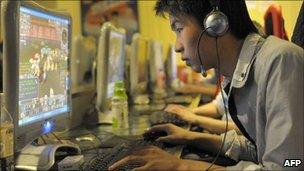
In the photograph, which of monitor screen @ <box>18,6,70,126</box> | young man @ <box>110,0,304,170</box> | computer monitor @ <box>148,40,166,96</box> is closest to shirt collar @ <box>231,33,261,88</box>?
young man @ <box>110,0,304,170</box>

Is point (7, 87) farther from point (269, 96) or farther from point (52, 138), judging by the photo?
point (269, 96)

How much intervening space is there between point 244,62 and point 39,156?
612 millimetres

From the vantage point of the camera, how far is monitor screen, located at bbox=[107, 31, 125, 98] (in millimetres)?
1919

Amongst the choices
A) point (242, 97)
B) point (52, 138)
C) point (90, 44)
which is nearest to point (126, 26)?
point (90, 44)

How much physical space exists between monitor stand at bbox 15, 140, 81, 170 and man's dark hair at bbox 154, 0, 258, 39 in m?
0.53

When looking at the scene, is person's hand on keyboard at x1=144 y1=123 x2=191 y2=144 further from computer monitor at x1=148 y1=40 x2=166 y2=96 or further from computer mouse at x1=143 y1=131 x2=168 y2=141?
computer monitor at x1=148 y1=40 x2=166 y2=96

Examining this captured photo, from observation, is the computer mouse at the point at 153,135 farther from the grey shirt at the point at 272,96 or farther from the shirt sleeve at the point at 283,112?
the shirt sleeve at the point at 283,112

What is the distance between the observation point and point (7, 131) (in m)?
1.01

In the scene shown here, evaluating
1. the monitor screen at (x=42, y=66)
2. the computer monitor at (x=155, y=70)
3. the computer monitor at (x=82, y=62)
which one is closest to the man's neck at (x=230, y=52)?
the monitor screen at (x=42, y=66)

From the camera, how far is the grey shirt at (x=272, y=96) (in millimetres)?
928

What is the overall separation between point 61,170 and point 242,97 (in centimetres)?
53

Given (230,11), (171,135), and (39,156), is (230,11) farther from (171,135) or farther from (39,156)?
(39,156)

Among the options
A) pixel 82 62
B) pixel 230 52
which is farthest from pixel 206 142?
pixel 82 62

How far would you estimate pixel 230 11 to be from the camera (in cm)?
115
